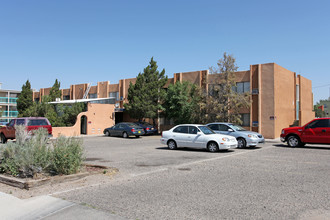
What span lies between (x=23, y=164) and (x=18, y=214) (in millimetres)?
2581

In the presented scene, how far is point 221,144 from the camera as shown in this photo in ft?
49.6

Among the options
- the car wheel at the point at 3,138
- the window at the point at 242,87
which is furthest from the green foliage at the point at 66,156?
the window at the point at 242,87

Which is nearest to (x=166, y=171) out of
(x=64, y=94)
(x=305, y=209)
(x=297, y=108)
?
(x=305, y=209)

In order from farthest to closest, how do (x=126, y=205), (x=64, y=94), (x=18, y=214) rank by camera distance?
(x=64, y=94), (x=126, y=205), (x=18, y=214)

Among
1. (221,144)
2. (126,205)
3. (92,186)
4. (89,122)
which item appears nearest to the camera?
(126,205)

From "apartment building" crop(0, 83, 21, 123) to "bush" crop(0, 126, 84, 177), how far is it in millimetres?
55711

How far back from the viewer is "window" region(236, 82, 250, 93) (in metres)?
30.2

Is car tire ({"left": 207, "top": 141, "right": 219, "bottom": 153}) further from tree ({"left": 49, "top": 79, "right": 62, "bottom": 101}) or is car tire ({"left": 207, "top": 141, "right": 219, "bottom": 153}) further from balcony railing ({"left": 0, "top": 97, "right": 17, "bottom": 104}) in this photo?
balcony railing ({"left": 0, "top": 97, "right": 17, "bottom": 104})

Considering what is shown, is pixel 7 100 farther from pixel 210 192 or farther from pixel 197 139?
pixel 210 192

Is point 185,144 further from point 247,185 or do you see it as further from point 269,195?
point 269,195

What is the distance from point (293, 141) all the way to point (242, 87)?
13.0 metres

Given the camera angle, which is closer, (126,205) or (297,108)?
(126,205)

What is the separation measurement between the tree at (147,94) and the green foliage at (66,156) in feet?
81.1

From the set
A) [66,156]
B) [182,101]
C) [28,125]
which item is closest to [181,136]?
[66,156]
